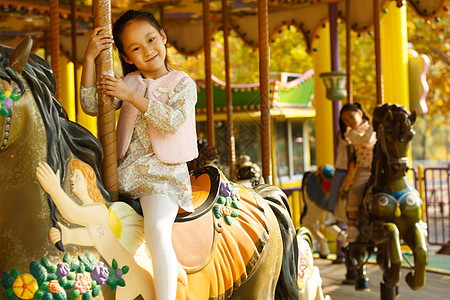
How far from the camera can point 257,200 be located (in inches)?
108

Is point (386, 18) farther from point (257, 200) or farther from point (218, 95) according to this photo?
point (257, 200)

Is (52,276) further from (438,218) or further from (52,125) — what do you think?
(438,218)

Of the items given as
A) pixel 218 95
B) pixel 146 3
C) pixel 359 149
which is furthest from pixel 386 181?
pixel 218 95

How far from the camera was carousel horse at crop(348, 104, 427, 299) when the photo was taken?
15.5 feet

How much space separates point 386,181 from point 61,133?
11.2 feet

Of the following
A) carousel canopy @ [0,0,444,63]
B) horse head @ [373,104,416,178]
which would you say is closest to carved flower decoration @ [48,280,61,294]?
horse head @ [373,104,416,178]

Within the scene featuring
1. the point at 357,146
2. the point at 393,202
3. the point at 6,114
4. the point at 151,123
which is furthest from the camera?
the point at 357,146

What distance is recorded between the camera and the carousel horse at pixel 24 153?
1.87m

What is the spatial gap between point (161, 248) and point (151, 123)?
1.52 feet

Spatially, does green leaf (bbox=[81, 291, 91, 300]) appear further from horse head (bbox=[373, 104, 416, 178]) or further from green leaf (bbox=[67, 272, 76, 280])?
horse head (bbox=[373, 104, 416, 178])

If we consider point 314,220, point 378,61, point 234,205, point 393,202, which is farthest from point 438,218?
point 234,205

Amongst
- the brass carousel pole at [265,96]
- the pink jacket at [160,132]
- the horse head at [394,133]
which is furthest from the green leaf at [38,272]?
the horse head at [394,133]

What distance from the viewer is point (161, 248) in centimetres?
212

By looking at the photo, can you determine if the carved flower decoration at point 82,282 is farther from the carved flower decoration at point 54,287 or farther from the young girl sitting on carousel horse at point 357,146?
the young girl sitting on carousel horse at point 357,146
